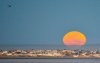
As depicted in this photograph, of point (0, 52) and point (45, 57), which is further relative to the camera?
point (0, 52)

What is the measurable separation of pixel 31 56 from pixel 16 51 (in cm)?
1629

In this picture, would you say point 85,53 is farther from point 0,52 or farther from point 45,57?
point 0,52

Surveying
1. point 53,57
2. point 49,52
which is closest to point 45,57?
point 53,57

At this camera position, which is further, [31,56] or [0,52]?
[0,52]

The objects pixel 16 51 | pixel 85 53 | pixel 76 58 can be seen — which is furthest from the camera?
pixel 16 51

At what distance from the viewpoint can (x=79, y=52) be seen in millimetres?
126625

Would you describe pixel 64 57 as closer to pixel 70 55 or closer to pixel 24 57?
pixel 70 55

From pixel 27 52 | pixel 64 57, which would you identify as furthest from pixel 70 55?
pixel 27 52

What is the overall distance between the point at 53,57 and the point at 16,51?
20.2 metres

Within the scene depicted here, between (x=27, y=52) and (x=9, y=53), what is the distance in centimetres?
700

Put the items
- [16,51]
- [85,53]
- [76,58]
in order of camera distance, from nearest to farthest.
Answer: [76,58]
[85,53]
[16,51]

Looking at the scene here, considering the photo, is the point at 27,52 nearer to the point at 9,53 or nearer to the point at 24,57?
the point at 9,53

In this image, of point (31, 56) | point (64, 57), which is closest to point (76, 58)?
point (64, 57)

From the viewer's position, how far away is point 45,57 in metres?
117
